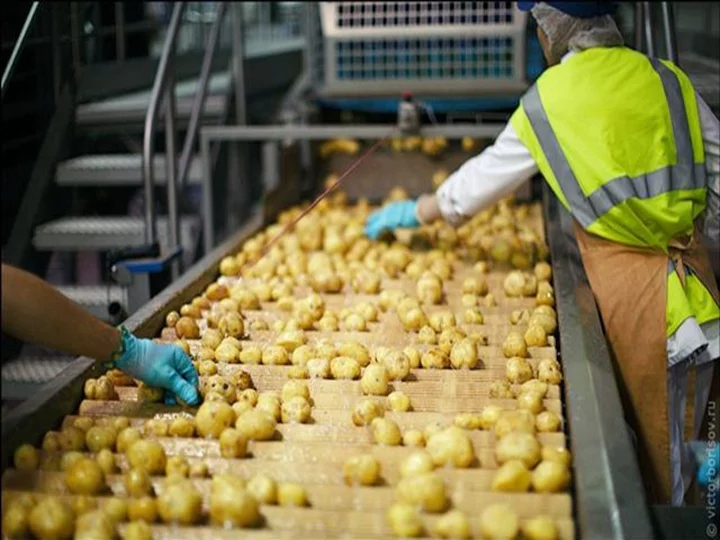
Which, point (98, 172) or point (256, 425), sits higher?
point (98, 172)

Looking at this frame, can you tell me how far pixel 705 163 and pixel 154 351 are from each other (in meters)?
1.83

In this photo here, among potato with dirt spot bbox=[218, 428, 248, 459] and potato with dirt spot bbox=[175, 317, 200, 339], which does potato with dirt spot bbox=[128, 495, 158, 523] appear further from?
potato with dirt spot bbox=[175, 317, 200, 339]

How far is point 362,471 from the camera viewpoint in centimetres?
207

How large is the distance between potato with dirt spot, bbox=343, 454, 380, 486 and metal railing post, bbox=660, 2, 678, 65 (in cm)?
247

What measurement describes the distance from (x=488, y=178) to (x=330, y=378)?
3.39 ft

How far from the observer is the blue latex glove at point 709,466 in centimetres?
312

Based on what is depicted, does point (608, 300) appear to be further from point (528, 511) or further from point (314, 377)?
point (528, 511)

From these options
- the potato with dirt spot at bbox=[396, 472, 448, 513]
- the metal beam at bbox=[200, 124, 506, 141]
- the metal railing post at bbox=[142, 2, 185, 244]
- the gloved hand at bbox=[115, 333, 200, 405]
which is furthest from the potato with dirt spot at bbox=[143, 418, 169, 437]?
the metal beam at bbox=[200, 124, 506, 141]

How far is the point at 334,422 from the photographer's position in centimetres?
246

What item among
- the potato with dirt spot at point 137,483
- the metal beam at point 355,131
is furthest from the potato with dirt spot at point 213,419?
the metal beam at point 355,131

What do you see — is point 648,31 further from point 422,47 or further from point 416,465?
point 416,465

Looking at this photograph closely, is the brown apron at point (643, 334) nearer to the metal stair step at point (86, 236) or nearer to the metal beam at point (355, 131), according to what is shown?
the metal beam at point (355, 131)

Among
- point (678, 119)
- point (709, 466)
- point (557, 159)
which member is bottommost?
point (709, 466)

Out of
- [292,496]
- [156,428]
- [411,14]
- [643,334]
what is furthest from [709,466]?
[411,14]
